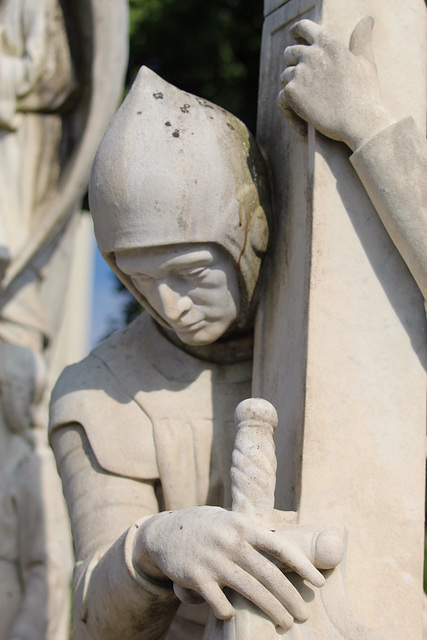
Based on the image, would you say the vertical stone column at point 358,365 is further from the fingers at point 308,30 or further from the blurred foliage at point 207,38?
the blurred foliage at point 207,38

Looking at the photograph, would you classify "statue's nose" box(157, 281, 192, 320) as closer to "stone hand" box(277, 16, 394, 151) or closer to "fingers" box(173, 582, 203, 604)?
"stone hand" box(277, 16, 394, 151)

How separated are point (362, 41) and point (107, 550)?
4.56 feet

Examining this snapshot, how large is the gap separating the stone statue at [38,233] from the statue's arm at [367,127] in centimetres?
312

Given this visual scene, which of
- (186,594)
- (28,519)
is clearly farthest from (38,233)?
(186,594)

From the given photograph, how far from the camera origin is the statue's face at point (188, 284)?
103 inches

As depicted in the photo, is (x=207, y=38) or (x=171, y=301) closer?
(x=171, y=301)

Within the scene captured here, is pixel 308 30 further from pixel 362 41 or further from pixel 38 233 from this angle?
pixel 38 233

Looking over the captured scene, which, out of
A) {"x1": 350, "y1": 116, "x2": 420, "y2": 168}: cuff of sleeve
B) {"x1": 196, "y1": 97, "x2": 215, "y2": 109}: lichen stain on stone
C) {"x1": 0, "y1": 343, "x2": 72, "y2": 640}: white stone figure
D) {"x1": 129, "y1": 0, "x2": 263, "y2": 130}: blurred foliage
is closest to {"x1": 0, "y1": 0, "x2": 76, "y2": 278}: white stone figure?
{"x1": 0, "y1": 343, "x2": 72, "y2": 640}: white stone figure

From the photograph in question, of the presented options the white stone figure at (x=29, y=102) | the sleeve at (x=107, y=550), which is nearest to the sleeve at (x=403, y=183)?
the sleeve at (x=107, y=550)

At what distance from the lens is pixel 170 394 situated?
2.91 metres

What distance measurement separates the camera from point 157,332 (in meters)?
3.04

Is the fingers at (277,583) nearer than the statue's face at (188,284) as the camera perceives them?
Yes

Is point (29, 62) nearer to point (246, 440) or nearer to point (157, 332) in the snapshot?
point (157, 332)

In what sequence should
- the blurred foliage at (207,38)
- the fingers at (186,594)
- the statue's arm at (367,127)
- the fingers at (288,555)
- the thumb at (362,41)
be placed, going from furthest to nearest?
the blurred foliage at (207,38) < the thumb at (362,41) < the statue's arm at (367,127) < the fingers at (186,594) < the fingers at (288,555)
